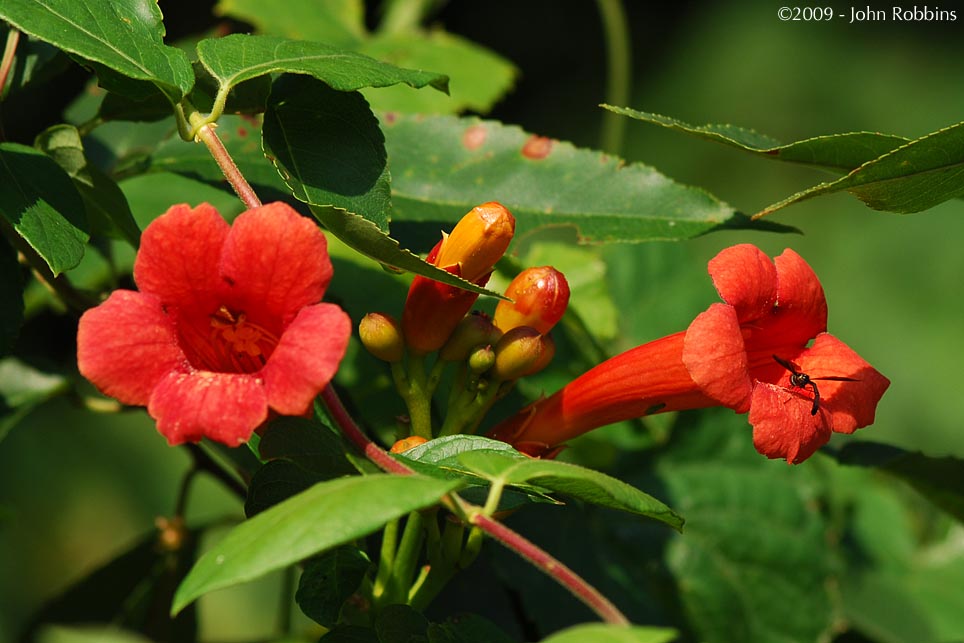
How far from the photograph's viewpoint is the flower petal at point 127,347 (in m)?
1.46

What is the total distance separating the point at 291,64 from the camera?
1.62m

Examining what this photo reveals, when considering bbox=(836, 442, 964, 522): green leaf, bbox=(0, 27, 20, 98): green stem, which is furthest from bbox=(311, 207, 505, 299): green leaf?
bbox=(836, 442, 964, 522): green leaf

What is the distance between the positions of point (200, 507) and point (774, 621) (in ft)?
11.2

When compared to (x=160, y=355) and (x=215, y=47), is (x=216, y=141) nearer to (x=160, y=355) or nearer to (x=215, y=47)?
(x=215, y=47)

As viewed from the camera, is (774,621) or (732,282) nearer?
(732,282)

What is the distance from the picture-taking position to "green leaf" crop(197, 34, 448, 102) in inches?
63.3

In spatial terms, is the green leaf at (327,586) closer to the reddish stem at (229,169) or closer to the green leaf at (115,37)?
the reddish stem at (229,169)

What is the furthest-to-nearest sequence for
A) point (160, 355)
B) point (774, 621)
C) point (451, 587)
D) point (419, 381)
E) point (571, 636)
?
1. point (774, 621)
2. point (451, 587)
3. point (419, 381)
4. point (160, 355)
5. point (571, 636)

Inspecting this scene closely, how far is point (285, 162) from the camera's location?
66.3 inches

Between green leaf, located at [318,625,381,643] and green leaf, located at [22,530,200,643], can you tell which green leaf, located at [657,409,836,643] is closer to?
green leaf, located at [22,530,200,643]

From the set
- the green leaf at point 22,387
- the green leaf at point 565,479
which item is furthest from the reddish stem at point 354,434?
the green leaf at point 22,387

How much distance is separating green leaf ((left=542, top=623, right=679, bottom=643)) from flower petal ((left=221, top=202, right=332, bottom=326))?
1.94ft

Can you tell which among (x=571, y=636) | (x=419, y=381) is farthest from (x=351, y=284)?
(x=571, y=636)

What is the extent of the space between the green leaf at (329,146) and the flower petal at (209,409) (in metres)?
0.34
